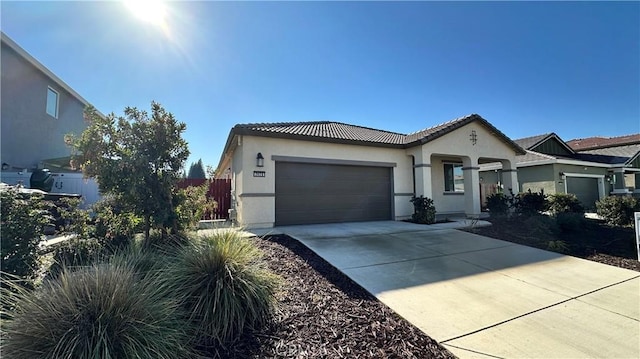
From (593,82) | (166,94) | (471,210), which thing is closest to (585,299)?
(471,210)

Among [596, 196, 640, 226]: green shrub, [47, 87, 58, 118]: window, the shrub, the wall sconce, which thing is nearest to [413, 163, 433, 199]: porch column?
the shrub

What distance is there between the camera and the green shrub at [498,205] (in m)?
12.1

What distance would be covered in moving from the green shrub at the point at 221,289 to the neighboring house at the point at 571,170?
59.0ft

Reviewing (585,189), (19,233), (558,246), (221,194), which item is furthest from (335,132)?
(585,189)

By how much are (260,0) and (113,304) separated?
7.63 m

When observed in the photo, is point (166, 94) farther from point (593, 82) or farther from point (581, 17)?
point (593, 82)

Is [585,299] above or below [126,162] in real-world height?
below

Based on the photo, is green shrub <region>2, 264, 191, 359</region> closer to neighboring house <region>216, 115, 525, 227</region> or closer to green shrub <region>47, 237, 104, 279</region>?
green shrub <region>47, 237, 104, 279</region>

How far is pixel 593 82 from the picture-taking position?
13.9m

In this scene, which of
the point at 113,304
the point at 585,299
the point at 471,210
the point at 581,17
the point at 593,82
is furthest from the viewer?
the point at 593,82

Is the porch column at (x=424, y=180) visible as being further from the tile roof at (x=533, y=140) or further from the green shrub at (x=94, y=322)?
the tile roof at (x=533, y=140)

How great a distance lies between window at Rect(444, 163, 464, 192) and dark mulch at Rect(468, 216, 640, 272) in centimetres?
380

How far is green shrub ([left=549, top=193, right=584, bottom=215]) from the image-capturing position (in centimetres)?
1152

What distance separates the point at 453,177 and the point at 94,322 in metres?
15.1
